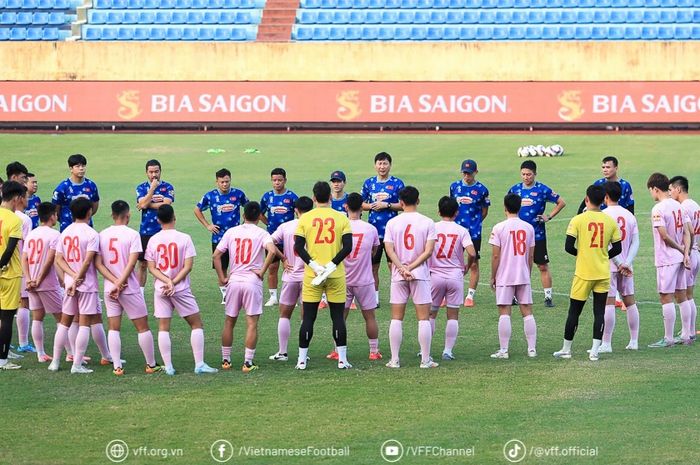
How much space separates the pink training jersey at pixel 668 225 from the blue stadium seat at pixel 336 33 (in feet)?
104

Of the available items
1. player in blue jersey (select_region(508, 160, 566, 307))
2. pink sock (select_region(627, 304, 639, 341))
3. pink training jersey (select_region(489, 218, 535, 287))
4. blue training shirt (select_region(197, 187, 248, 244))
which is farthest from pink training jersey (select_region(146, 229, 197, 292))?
player in blue jersey (select_region(508, 160, 566, 307))

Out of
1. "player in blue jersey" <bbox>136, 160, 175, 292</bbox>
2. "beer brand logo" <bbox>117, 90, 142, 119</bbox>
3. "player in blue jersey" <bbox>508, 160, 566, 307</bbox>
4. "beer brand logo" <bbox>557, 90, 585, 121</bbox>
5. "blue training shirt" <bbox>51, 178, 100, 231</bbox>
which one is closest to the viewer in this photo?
"blue training shirt" <bbox>51, 178, 100, 231</bbox>

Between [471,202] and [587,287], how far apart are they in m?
4.19

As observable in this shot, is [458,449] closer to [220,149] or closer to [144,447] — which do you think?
[144,447]

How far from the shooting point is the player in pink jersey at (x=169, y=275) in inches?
498

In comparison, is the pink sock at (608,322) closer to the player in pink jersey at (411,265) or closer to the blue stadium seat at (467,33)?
the player in pink jersey at (411,265)

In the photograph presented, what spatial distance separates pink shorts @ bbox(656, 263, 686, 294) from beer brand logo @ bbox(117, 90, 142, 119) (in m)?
28.8

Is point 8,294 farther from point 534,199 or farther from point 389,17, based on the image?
point 389,17

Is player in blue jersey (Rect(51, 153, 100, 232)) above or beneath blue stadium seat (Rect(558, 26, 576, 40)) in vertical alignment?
beneath

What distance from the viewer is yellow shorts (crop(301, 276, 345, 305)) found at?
12.9 meters

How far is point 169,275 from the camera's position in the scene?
12703 millimetres

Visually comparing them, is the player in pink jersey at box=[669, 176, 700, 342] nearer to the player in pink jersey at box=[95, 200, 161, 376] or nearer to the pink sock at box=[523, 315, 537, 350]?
the pink sock at box=[523, 315, 537, 350]

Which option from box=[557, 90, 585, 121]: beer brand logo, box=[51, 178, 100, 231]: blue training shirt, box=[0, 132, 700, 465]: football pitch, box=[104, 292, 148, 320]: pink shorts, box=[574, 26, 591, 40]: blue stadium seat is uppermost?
box=[574, 26, 591, 40]: blue stadium seat

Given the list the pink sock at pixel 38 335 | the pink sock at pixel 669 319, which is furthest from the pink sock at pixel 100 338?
the pink sock at pixel 669 319
